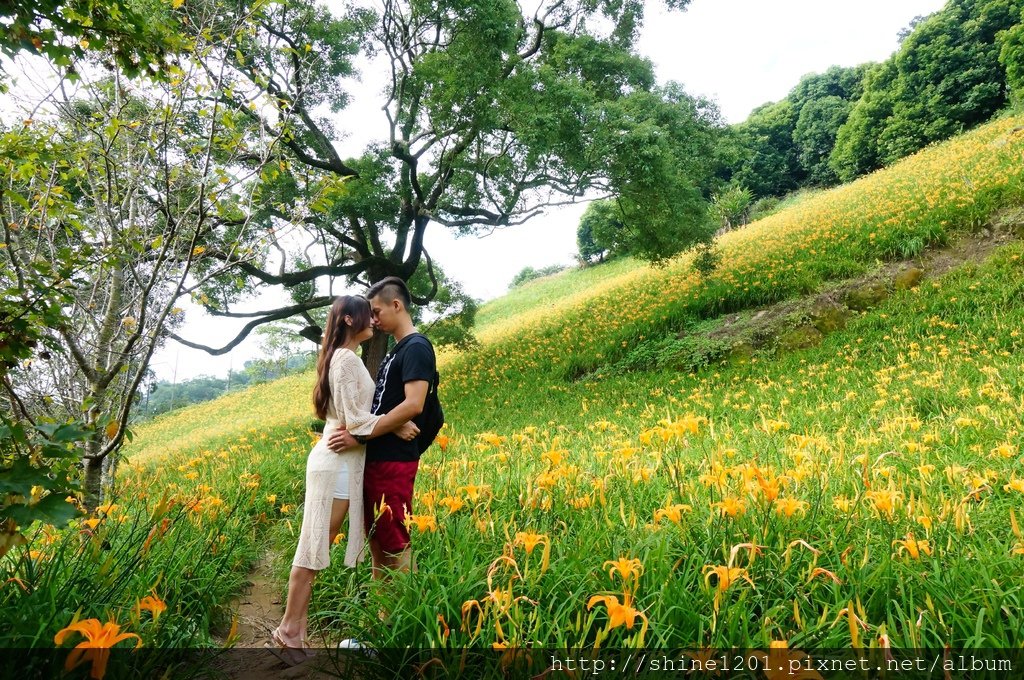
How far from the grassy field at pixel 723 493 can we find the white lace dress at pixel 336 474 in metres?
0.31

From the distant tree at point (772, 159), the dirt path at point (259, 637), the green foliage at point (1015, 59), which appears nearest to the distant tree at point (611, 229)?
the dirt path at point (259, 637)

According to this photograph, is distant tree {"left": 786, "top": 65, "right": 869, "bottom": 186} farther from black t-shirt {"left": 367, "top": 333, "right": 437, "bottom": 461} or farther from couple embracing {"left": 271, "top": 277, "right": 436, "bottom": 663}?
couple embracing {"left": 271, "top": 277, "right": 436, "bottom": 663}

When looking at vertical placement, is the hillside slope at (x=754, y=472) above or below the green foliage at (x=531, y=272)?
below

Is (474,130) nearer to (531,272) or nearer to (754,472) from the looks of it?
(754,472)

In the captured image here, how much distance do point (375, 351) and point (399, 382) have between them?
8036 mm

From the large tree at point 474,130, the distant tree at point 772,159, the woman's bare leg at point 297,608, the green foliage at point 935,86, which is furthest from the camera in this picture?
the distant tree at point 772,159

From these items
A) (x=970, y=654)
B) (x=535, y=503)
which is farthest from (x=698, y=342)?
(x=970, y=654)

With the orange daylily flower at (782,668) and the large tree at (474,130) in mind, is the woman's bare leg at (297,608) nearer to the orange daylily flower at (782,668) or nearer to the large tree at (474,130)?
the orange daylily flower at (782,668)

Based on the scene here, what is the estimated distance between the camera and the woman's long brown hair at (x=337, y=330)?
2.66 meters

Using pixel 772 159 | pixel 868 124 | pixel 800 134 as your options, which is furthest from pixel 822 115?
pixel 868 124

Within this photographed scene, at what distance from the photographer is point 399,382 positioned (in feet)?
8.80

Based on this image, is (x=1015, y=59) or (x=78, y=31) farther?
(x=1015, y=59)

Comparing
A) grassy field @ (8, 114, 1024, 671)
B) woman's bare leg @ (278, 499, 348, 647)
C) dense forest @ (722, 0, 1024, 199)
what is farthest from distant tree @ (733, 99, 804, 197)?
woman's bare leg @ (278, 499, 348, 647)

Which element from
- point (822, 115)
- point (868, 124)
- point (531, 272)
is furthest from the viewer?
point (531, 272)
